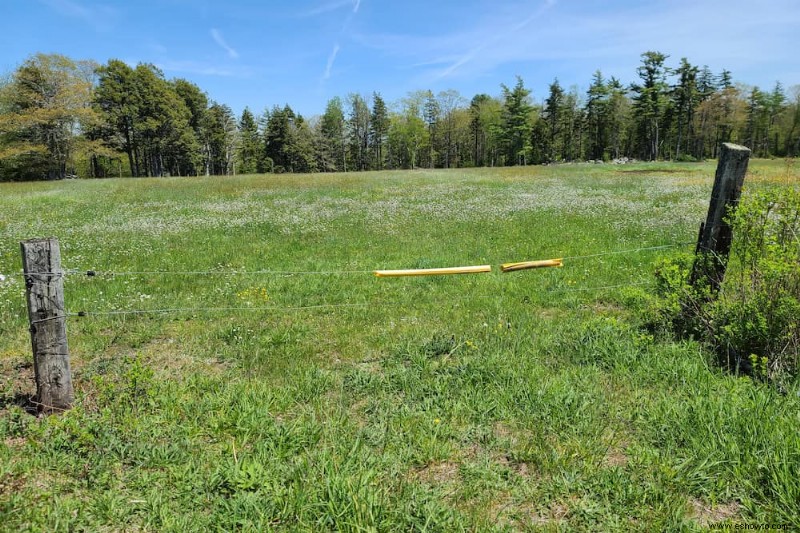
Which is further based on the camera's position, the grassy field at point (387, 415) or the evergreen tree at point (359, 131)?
the evergreen tree at point (359, 131)

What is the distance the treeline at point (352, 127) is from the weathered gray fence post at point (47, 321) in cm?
5973

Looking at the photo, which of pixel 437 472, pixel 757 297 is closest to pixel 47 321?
pixel 437 472

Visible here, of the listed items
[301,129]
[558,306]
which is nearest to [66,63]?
[301,129]

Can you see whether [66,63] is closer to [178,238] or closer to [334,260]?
[178,238]

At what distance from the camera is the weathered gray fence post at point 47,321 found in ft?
14.0

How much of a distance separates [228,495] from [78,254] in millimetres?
11996

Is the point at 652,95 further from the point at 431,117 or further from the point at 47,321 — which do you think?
the point at 47,321

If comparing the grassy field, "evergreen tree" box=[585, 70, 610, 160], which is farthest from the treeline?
the grassy field

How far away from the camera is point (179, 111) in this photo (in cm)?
6944

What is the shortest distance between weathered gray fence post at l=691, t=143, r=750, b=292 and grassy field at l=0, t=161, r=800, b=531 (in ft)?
2.92

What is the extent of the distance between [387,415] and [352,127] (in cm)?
9607

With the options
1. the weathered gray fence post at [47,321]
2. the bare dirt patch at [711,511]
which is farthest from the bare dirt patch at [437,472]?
the weathered gray fence post at [47,321]

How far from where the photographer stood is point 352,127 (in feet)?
311

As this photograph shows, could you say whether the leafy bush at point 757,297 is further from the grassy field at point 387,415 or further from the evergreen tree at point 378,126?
the evergreen tree at point 378,126
